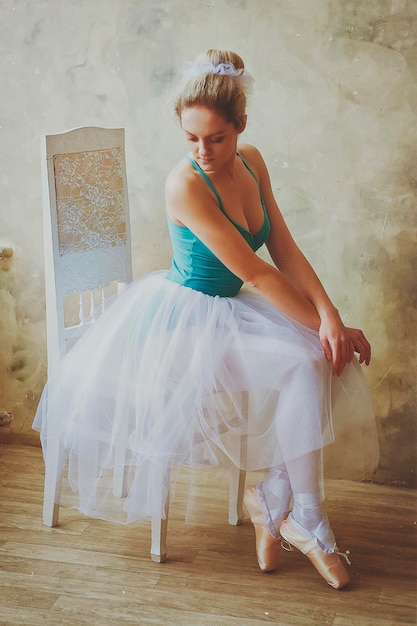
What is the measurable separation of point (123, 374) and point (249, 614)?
2.23 ft

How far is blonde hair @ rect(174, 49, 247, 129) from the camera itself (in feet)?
6.97

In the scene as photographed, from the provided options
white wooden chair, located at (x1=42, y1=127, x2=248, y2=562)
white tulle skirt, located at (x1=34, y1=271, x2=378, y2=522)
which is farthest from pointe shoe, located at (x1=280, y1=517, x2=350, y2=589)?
white wooden chair, located at (x1=42, y1=127, x2=248, y2=562)

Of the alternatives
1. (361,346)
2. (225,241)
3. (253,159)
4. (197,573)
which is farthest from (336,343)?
(197,573)

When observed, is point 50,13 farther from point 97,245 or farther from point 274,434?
point 274,434

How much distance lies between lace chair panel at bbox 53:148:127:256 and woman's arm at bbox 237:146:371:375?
16.9 inches

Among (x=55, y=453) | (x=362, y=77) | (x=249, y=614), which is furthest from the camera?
(x=362, y=77)

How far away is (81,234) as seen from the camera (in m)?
Answer: 2.55

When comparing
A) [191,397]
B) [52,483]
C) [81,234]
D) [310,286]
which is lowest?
[52,483]

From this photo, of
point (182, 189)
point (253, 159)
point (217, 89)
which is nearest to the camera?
point (217, 89)

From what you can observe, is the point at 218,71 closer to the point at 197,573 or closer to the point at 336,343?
the point at 336,343

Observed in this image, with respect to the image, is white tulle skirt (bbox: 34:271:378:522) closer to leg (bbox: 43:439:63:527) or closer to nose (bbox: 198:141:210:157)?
leg (bbox: 43:439:63:527)

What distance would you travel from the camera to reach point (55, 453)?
2.50m

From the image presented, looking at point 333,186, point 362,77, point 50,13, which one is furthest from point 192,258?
point 50,13

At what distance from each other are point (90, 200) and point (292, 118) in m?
0.70
